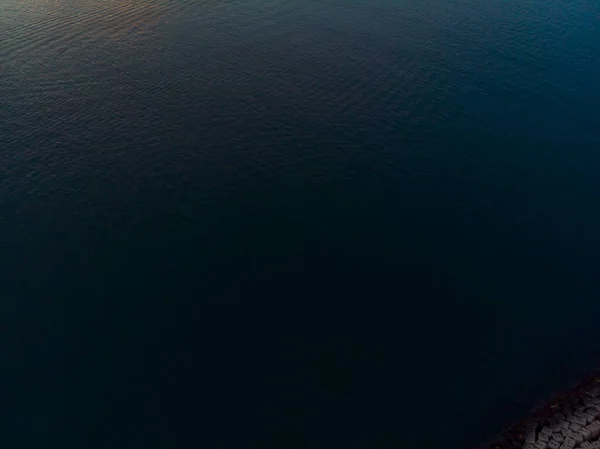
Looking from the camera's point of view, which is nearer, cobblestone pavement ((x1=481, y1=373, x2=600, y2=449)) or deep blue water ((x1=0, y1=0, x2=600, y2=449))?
cobblestone pavement ((x1=481, y1=373, x2=600, y2=449))

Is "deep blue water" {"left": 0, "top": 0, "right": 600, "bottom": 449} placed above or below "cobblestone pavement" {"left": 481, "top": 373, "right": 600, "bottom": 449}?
above

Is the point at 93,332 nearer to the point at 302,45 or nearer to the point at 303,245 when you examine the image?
the point at 303,245

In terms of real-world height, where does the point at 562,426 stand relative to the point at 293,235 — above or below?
below

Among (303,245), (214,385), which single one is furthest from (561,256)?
(214,385)

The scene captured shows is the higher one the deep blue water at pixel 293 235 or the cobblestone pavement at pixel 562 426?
the deep blue water at pixel 293 235
